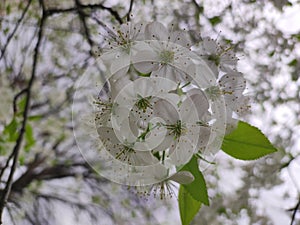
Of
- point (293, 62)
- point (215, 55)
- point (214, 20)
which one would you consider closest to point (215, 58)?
point (215, 55)

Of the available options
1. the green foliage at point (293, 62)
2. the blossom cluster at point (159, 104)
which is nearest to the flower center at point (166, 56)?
the blossom cluster at point (159, 104)

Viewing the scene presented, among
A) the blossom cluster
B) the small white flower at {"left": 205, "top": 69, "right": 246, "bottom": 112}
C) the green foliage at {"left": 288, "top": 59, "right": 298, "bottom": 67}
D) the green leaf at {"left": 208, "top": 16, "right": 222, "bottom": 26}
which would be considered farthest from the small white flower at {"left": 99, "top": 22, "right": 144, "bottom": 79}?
the green foliage at {"left": 288, "top": 59, "right": 298, "bottom": 67}

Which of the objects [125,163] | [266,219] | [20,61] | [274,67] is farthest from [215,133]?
[20,61]

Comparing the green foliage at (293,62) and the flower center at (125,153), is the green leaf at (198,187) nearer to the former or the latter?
the flower center at (125,153)

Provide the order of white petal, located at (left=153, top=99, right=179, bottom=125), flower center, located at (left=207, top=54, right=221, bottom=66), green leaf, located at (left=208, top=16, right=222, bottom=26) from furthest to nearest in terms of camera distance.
Result: green leaf, located at (left=208, top=16, right=222, bottom=26) → flower center, located at (left=207, top=54, right=221, bottom=66) → white petal, located at (left=153, top=99, right=179, bottom=125)

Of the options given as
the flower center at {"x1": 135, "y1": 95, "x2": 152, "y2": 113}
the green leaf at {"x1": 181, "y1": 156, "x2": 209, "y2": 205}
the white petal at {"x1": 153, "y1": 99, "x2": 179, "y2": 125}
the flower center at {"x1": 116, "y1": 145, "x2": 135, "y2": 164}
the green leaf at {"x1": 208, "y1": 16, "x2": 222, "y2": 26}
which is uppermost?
the green leaf at {"x1": 208, "y1": 16, "x2": 222, "y2": 26}

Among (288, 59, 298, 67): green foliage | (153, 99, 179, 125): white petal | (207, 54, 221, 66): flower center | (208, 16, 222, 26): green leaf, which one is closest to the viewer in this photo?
(153, 99, 179, 125): white petal

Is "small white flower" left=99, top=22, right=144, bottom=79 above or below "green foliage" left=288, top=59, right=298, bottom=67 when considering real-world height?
below

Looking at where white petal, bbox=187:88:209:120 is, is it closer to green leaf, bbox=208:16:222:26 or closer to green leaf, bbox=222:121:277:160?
green leaf, bbox=222:121:277:160
